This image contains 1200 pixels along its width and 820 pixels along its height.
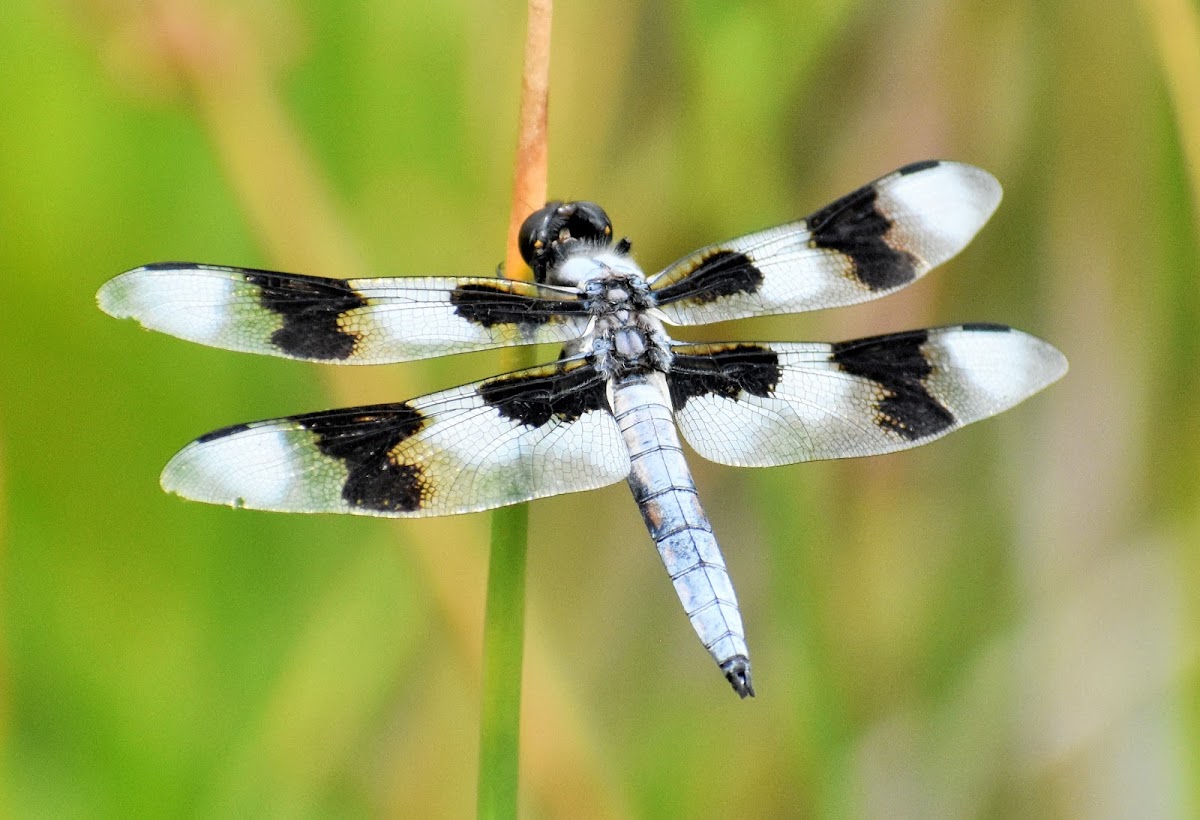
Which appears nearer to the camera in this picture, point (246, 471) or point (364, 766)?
point (246, 471)

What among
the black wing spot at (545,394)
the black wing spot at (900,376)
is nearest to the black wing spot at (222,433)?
the black wing spot at (545,394)

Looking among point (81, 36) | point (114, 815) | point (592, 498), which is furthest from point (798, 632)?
point (81, 36)

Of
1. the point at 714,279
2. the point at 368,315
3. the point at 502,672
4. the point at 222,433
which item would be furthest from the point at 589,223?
the point at 502,672

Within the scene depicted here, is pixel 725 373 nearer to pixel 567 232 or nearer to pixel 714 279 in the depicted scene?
pixel 714 279

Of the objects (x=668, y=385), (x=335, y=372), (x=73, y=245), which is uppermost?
(x=73, y=245)

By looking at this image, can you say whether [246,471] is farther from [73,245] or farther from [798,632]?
[73,245]
